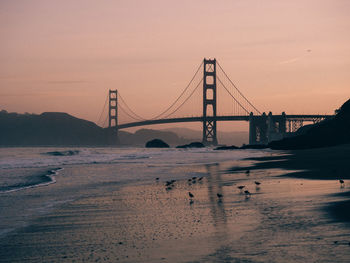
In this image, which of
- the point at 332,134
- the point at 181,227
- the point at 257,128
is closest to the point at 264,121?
the point at 257,128

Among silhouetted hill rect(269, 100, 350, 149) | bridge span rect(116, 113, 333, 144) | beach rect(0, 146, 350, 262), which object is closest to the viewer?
beach rect(0, 146, 350, 262)

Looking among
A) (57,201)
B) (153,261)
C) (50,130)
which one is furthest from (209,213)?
(50,130)

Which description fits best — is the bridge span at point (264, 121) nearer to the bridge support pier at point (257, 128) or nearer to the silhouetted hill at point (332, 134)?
the bridge support pier at point (257, 128)

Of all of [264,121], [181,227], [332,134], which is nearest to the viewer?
[181,227]

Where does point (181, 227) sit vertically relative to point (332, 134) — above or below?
below

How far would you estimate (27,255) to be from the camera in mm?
6633

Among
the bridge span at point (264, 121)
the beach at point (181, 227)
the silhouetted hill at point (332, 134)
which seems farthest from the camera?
the bridge span at point (264, 121)

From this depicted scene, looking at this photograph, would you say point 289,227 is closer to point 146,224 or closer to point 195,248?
point 195,248

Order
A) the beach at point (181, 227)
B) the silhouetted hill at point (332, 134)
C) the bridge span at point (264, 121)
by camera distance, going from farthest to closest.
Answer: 1. the bridge span at point (264, 121)
2. the silhouetted hill at point (332, 134)
3. the beach at point (181, 227)

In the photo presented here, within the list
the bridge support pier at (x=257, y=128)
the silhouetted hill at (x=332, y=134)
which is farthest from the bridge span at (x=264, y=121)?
the silhouetted hill at (x=332, y=134)

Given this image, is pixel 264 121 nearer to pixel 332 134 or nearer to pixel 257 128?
Answer: pixel 257 128

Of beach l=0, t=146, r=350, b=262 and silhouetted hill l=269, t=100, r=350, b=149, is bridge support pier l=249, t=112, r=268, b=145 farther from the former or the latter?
beach l=0, t=146, r=350, b=262

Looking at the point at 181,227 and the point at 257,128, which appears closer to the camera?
the point at 181,227

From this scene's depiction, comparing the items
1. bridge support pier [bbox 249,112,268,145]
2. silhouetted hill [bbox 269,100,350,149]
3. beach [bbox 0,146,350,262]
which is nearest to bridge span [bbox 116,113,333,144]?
bridge support pier [bbox 249,112,268,145]
